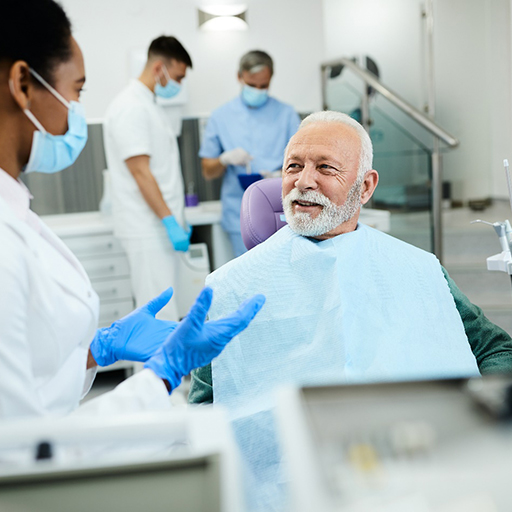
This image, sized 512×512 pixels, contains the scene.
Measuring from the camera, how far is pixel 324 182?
154cm

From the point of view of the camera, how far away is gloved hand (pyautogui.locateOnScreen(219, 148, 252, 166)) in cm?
305

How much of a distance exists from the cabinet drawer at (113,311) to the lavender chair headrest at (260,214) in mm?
1518

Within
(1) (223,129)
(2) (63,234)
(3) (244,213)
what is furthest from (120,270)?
(3) (244,213)

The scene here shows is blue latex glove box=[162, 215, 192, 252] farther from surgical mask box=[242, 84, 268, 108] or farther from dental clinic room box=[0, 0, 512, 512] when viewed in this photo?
surgical mask box=[242, 84, 268, 108]

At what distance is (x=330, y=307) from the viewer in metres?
1.33

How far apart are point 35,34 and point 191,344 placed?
55 cm

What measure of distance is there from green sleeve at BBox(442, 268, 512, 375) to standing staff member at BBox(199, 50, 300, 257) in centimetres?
181

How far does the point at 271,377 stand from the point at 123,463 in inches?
34.1

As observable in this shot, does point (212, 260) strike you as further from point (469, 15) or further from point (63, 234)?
point (469, 15)

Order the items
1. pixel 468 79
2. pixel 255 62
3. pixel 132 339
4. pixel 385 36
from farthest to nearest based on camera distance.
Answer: pixel 385 36, pixel 468 79, pixel 255 62, pixel 132 339

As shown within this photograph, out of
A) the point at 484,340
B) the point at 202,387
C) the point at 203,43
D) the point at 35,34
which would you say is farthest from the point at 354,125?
the point at 203,43

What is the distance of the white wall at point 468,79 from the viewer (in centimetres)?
449

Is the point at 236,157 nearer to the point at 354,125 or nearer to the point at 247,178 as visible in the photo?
the point at 247,178

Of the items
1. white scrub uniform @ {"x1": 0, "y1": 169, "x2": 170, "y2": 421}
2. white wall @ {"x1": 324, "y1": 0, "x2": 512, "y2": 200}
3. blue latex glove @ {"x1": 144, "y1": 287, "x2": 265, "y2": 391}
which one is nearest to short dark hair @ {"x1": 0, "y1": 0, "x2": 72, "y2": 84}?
white scrub uniform @ {"x1": 0, "y1": 169, "x2": 170, "y2": 421}
